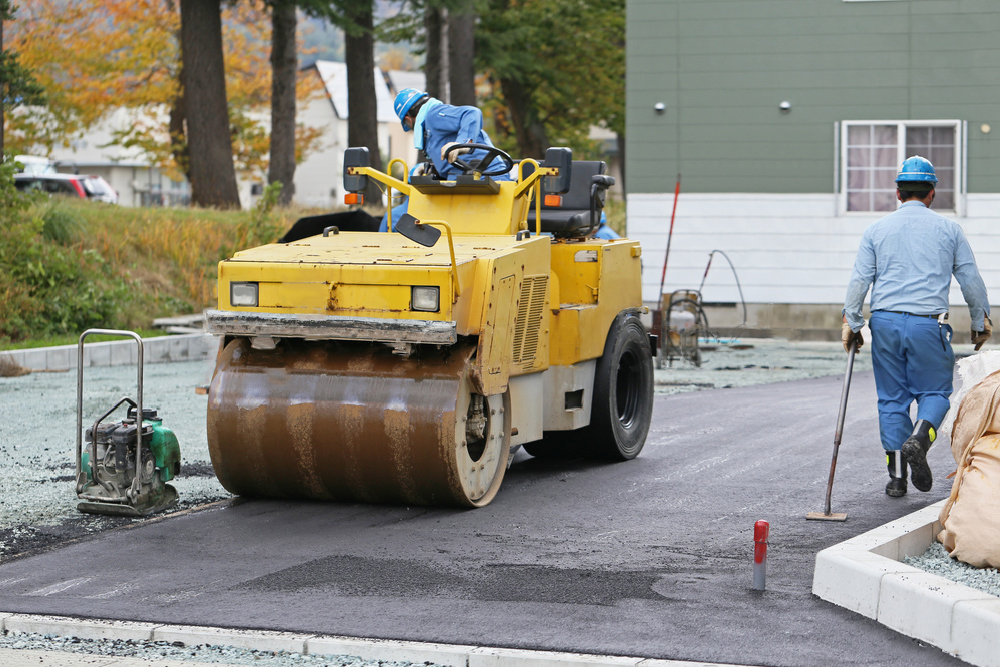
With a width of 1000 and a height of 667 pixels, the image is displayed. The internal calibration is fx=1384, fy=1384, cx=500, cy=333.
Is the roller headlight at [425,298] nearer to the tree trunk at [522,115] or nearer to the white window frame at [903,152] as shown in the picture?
the white window frame at [903,152]

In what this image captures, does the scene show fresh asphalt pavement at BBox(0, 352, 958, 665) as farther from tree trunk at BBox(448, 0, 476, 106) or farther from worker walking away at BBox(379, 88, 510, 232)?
tree trunk at BBox(448, 0, 476, 106)

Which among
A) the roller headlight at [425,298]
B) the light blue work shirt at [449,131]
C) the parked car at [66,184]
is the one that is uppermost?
the parked car at [66,184]

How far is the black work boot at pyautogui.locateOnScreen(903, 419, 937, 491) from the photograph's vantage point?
25.6ft

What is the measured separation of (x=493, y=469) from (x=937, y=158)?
1477 cm

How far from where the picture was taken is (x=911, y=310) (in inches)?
319

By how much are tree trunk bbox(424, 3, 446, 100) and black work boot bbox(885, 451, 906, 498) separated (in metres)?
21.3

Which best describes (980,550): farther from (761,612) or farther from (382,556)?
(382,556)

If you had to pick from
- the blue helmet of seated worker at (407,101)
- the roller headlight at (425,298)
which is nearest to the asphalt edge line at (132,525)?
the roller headlight at (425,298)

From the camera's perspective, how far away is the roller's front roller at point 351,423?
755 centimetres

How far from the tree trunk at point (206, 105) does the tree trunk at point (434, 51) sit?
554 centimetres

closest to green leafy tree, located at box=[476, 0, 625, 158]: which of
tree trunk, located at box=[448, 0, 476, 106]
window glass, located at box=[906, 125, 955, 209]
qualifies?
tree trunk, located at box=[448, 0, 476, 106]

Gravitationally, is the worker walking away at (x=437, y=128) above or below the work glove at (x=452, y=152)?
above

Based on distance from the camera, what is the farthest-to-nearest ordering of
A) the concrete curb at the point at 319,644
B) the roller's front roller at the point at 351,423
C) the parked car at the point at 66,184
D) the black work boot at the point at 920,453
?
the parked car at the point at 66,184 < the black work boot at the point at 920,453 < the roller's front roller at the point at 351,423 < the concrete curb at the point at 319,644

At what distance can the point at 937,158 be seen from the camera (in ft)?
68.7
